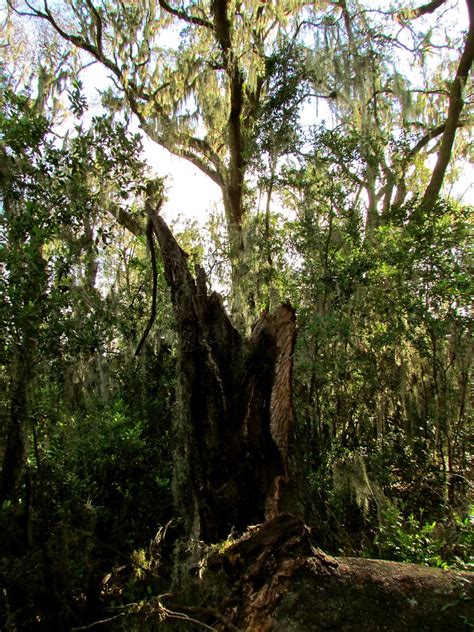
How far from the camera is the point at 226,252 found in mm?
8945

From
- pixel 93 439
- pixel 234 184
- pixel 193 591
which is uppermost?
pixel 234 184

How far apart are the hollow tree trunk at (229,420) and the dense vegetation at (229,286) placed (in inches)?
12.3

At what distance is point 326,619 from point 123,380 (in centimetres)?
600

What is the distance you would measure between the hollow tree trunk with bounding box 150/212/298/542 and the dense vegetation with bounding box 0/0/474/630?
313mm

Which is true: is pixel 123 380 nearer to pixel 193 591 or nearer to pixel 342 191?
pixel 342 191

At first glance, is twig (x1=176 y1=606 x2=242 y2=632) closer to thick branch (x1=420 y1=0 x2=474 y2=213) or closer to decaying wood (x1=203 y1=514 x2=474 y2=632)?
decaying wood (x1=203 y1=514 x2=474 y2=632)

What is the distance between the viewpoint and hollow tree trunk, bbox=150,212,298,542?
3.18 m

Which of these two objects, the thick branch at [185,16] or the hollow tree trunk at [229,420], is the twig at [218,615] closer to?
the hollow tree trunk at [229,420]

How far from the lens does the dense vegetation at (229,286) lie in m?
3.74

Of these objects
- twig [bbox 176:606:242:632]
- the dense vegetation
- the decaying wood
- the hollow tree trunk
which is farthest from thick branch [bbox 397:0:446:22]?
twig [bbox 176:606:242:632]

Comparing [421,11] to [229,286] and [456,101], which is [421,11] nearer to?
[456,101]

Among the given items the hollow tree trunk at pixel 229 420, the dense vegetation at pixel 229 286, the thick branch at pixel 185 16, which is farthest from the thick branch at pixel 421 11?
the hollow tree trunk at pixel 229 420

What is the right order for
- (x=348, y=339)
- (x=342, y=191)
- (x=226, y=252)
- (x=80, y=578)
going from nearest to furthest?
1. (x=80, y=578)
2. (x=348, y=339)
3. (x=342, y=191)
4. (x=226, y=252)

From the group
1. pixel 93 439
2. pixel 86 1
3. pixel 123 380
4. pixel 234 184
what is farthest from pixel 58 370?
pixel 86 1
